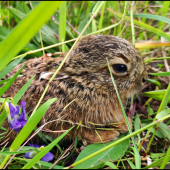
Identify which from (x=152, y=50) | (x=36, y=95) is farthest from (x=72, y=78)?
(x=152, y=50)

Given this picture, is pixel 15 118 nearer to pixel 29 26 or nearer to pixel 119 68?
pixel 29 26

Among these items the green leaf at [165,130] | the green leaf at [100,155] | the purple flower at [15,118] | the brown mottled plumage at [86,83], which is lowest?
the green leaf at [100,155]

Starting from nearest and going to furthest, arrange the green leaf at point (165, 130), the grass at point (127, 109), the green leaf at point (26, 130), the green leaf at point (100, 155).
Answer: the grass at point (127, 109) < the green leaf at point (26, 130) < the green leaf at point (100, 155) < the green leaf at point (165, 130)

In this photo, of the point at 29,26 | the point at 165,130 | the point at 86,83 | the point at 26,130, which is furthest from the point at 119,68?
the point at 29,26

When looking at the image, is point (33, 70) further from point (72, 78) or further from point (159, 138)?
point (159, 138)

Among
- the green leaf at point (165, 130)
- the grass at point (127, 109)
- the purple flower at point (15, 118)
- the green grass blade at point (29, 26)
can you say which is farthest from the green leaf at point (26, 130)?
the green leaf at point (165, 130)

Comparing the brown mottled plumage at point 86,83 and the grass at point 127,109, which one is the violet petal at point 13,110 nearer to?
the grass at point 127,109

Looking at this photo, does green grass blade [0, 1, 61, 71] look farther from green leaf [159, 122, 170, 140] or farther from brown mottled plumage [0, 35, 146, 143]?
green leaf [159, 122, 170, 140]
